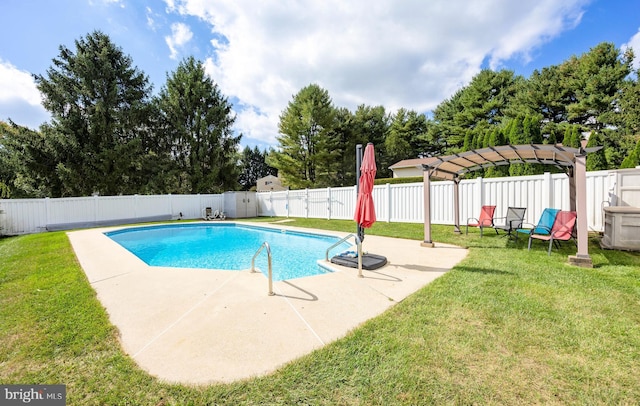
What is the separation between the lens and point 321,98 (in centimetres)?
2602

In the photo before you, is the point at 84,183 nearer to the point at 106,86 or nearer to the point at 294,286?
the point at 106,86

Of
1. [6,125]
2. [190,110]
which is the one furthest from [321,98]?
[6,125]

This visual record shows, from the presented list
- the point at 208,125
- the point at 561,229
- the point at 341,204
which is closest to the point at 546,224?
the point at 561,229

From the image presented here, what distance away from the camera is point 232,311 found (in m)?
3.16

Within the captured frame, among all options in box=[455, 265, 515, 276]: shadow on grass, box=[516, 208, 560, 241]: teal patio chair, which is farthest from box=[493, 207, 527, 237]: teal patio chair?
box=[455, 265, 515, 276]: shadow on grass

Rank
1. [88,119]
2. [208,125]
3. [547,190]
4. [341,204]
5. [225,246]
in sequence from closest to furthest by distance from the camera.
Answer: [547,190], [225,246], [341,204], [88,119], [208,125]

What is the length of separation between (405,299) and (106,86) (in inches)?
1010

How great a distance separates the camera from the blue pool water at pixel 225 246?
6.91 m

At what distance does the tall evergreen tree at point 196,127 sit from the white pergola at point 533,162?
66.1 ft

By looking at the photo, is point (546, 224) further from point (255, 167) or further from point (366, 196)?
point (255, 167)

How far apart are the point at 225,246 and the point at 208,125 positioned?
1774 cm

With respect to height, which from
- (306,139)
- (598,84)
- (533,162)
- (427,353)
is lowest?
(427,353)

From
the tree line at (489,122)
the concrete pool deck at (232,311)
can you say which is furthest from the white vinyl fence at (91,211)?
the tree line at (489,122)

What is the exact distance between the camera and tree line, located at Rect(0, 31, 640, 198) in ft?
58.0
